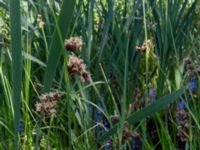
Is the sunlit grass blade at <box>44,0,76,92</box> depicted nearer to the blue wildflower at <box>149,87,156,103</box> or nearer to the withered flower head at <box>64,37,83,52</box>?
the withered flower head at <box>64,37,83,52</box>

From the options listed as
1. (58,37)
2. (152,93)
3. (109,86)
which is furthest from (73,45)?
(152,93)

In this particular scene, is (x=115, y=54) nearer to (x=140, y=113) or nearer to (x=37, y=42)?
(x=37, y=42)

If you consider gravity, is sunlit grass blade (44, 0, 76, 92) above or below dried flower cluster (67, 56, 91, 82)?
above

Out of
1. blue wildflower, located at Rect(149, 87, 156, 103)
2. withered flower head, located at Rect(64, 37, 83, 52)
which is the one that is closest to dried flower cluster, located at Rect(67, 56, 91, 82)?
withered flower head, located at Rect(64, 37, 83, 52)

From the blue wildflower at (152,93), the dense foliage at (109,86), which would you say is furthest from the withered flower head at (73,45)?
the blue wildflower at (152,93)

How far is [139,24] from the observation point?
1.51 meters

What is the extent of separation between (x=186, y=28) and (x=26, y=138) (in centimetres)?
70

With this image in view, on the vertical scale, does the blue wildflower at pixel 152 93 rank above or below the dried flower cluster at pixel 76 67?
below

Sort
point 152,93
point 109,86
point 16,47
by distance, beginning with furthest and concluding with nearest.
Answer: point 152,93, point 109,86, point 16,47

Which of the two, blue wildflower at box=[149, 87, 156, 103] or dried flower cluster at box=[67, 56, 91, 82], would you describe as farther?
blue wildflower at box=[149, 87, 156, 103]

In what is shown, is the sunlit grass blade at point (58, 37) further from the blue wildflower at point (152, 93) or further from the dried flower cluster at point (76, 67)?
the blue wildflower at point (152, 93)

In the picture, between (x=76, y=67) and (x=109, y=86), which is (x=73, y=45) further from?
(x=109, y=86)

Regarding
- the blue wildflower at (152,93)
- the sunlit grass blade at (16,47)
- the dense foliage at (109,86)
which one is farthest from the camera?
the blue wildflower at (152,93)

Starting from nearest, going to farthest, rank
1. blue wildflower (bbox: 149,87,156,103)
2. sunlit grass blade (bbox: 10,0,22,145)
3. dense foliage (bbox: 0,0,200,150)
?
sunlit grass blade (bbox: 10,0,22,145) < dense foliage (bbox: 0,0,200,150) < blue wildflower (bbox: 149,87,156,103)
